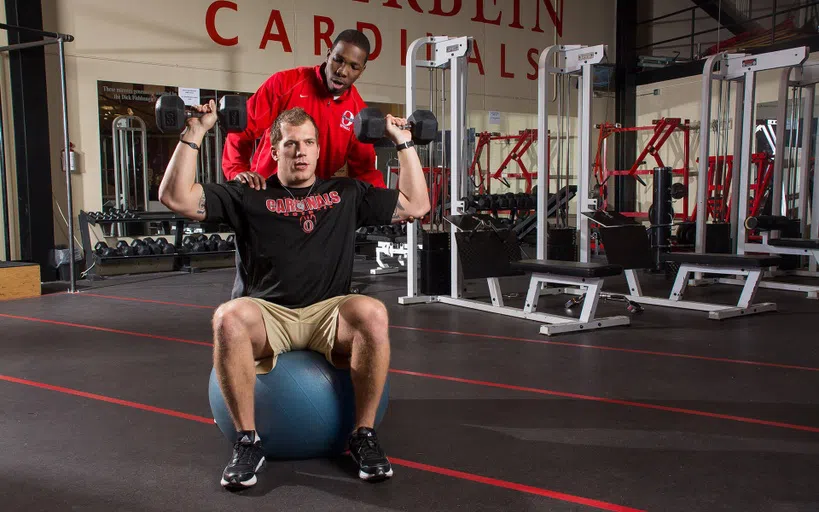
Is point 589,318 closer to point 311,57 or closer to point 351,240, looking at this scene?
point 351,240

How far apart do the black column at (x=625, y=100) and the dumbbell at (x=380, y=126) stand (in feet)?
28.4

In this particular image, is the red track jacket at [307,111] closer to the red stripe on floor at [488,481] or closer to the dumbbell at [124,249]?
the red stripe on floor at [488,481]

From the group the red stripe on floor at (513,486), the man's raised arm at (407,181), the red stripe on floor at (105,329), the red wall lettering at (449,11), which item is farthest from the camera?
the red wall lettering at (449,11)

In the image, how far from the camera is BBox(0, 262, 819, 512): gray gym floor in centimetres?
171

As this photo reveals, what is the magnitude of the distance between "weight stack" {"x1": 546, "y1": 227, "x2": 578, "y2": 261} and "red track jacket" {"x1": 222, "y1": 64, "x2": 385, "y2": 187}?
2.86 m

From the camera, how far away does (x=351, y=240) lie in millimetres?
1966

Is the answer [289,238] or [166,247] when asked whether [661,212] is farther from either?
[289,238]

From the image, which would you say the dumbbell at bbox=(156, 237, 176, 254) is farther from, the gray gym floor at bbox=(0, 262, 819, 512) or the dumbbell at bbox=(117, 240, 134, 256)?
the gray gym floor at bbox=(0, 262, 819, 512)

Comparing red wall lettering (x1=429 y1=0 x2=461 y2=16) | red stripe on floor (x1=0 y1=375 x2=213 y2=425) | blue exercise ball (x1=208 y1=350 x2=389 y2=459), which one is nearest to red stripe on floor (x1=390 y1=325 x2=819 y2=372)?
red stripe on floor (x1=0 y1=375 x2=213 y2=425)

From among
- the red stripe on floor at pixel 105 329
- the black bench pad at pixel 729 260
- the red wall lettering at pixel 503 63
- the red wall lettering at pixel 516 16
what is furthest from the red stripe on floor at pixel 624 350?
the red wall lettering at pixel 516 16

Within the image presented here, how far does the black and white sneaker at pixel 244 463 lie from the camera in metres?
1.72

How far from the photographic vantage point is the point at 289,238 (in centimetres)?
188

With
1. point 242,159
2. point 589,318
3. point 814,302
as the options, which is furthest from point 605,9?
point 242,159

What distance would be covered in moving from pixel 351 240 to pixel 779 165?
4781mm
